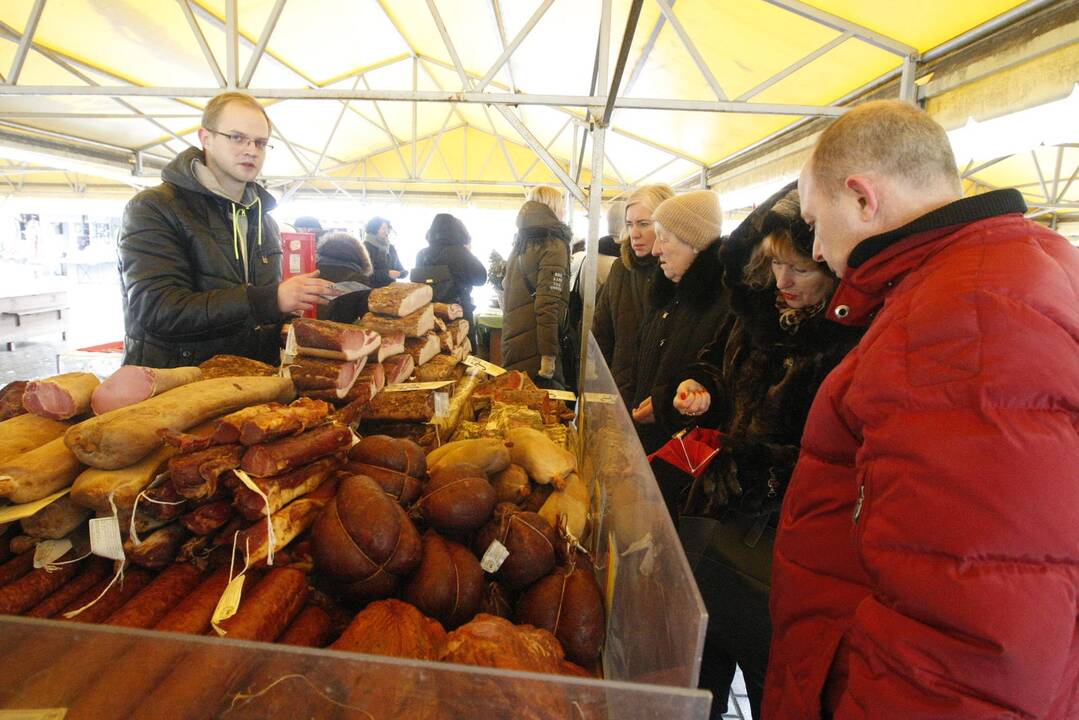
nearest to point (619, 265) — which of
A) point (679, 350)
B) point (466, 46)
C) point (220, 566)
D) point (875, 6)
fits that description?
point (679, 350)

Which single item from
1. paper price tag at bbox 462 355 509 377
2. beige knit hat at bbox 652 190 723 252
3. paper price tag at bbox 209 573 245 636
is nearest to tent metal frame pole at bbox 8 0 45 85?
paper price tag at bbox 462 355 509 377

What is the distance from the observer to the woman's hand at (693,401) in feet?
7.40

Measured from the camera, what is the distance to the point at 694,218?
8.02 feet

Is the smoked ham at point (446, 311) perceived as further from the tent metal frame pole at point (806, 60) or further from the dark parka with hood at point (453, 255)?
the tent metal frame pole at point (806, 60)

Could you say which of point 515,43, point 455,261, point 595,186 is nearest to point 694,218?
point 595,186

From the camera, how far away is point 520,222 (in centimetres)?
425

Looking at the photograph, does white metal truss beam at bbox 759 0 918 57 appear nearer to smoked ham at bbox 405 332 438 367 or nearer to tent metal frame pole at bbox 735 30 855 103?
tent metal frame pole at bbox 735 30 855 103

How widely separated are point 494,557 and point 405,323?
5.22ft

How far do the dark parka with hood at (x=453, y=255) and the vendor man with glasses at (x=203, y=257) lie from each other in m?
2.60

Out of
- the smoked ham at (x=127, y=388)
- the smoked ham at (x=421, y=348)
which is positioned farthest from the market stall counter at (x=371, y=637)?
the smoked ham at (x=421, y=348)

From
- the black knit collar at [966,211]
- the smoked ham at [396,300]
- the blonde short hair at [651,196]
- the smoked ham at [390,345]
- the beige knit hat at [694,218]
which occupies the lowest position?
the smoked ham at [390,345]

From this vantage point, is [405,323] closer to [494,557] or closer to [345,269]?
[345,269]

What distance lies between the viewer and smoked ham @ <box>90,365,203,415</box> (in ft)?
5.02

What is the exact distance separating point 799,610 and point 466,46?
8651 millimetres
